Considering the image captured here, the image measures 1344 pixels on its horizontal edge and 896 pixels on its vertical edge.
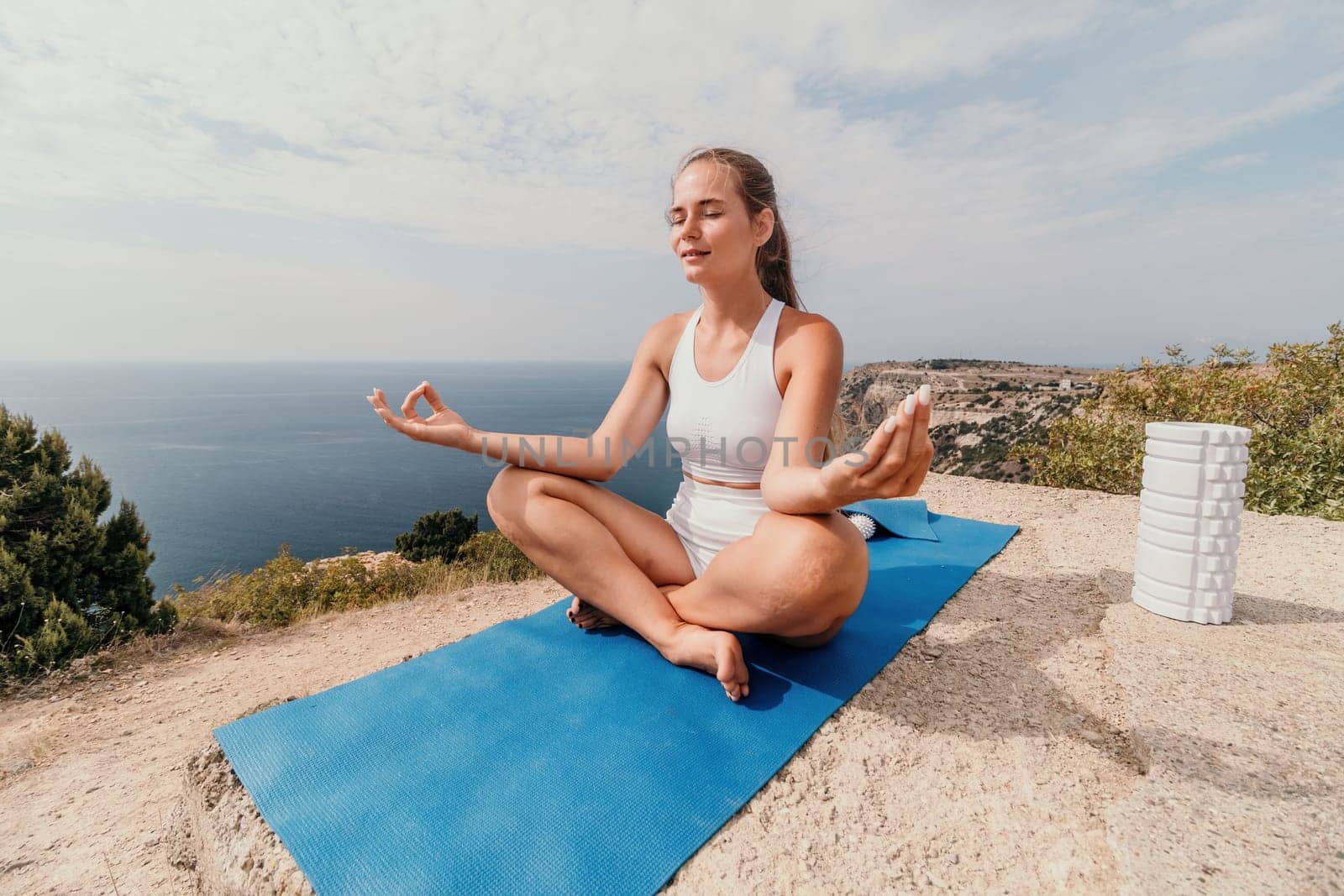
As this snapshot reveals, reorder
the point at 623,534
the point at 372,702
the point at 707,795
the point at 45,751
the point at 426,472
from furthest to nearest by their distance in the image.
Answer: the point at 426,472, the point at 45,751, the point at 623,534, the point at 372,702, the point at 707,795

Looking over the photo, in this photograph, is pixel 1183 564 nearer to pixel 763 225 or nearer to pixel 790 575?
pixel 790 575

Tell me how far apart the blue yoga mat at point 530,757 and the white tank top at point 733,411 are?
0.79 m

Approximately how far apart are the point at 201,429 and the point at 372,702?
86390 mm

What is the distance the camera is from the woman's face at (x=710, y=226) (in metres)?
2.08

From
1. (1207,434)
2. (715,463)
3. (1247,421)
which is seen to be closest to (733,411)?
(715,463)

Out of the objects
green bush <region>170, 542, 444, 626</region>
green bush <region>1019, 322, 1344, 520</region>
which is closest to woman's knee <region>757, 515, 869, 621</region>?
green bush <region>170, 542, 444, 626</region>

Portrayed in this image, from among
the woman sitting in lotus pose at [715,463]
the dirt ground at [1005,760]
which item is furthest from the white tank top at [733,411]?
the dirt ground at [1005,760]

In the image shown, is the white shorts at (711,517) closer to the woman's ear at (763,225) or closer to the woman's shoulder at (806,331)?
the woman's shoulder at (806,331)

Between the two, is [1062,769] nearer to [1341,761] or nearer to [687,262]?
[1341,761]

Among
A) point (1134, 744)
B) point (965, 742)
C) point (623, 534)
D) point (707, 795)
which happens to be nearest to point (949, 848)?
point (965, 742)

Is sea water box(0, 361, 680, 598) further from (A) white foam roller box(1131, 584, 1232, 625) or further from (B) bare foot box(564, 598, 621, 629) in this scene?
(A) white foam roller box(1131, 584, 1232, 625)

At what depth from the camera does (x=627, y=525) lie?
2338 millimetres

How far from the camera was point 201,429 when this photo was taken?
229ft

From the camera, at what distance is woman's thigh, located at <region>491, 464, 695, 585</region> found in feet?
7.55
